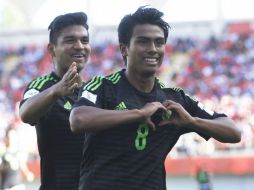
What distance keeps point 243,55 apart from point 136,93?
27950 millimetres

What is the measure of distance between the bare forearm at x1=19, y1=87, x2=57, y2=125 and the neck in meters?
0.64

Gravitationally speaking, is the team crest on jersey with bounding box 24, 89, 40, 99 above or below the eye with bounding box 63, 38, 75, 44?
below

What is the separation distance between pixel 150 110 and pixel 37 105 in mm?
1064

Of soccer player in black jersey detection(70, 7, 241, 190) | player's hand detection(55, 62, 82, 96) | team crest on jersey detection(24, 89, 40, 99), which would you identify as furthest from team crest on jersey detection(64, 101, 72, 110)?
soccer player in black jersey detection(70, 7, 241, 190)

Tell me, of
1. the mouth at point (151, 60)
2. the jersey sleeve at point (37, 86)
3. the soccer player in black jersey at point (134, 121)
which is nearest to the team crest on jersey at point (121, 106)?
the soccer player in black jersey at point (134, 121)

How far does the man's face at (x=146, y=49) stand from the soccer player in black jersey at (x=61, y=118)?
85 cm

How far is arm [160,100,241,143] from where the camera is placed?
13.9ft

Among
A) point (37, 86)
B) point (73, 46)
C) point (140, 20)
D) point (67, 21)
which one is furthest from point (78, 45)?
point (140, 20)

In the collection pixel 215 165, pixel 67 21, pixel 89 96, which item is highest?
pixel 67 21

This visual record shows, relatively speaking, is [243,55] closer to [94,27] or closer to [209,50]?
[209,50]

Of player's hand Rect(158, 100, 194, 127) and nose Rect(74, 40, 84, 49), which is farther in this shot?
nose Rect(74, 40, 84, 49)

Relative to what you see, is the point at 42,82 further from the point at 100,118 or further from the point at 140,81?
the point at 100,118

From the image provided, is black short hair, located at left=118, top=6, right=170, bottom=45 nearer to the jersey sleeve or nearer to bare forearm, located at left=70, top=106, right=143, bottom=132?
bare forearm, located at left=70, top=106, right=143, bottom=132

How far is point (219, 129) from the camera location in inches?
176
